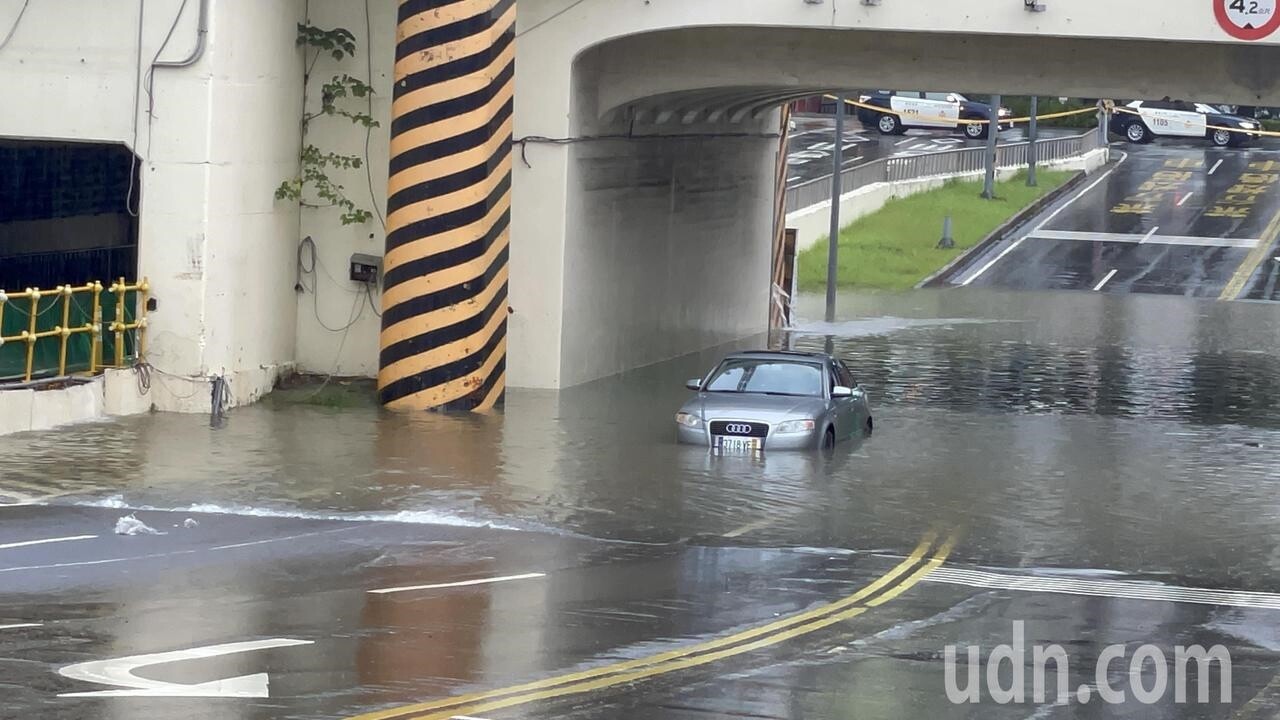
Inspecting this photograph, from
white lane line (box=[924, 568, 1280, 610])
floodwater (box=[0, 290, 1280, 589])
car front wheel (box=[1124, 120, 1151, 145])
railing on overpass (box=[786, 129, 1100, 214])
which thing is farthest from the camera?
car front wheel (box=[1124, 120, 1151, 145])

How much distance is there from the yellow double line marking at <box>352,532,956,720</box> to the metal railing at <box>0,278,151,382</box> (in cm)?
1110

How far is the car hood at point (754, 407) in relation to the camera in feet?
69.9

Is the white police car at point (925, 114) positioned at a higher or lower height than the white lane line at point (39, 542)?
higher

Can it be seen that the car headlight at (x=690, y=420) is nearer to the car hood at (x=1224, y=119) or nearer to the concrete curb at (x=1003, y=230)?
the concrete curb at (x=1003, y=230)

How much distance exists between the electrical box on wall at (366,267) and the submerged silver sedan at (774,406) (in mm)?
6192

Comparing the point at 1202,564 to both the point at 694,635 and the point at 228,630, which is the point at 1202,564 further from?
the point at 228,630

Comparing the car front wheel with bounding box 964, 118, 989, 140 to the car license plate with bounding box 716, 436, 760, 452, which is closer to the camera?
the car license plate with bounding box 716, 436, 760, 452

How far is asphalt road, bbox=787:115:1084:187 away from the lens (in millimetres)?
64188

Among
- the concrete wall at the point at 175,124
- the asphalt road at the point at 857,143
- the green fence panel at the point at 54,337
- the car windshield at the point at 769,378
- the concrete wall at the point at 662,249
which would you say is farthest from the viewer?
the asphalt road at the point at 857,143

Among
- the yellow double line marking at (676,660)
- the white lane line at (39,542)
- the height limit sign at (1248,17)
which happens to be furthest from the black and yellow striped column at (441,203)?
the yellow double line marking at (676,660)

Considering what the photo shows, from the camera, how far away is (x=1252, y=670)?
11.3m

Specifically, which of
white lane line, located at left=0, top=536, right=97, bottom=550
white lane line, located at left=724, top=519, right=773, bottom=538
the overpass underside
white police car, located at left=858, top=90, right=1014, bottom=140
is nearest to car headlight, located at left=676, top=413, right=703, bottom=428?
white lane line, located at left=724, top=519, right=773, bottom=538

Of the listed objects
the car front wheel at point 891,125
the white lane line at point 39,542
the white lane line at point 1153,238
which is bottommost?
the white lane line at point 39,542

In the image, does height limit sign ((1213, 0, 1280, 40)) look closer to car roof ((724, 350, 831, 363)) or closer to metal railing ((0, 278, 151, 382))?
car roof ((724, 350, 831, 363))
